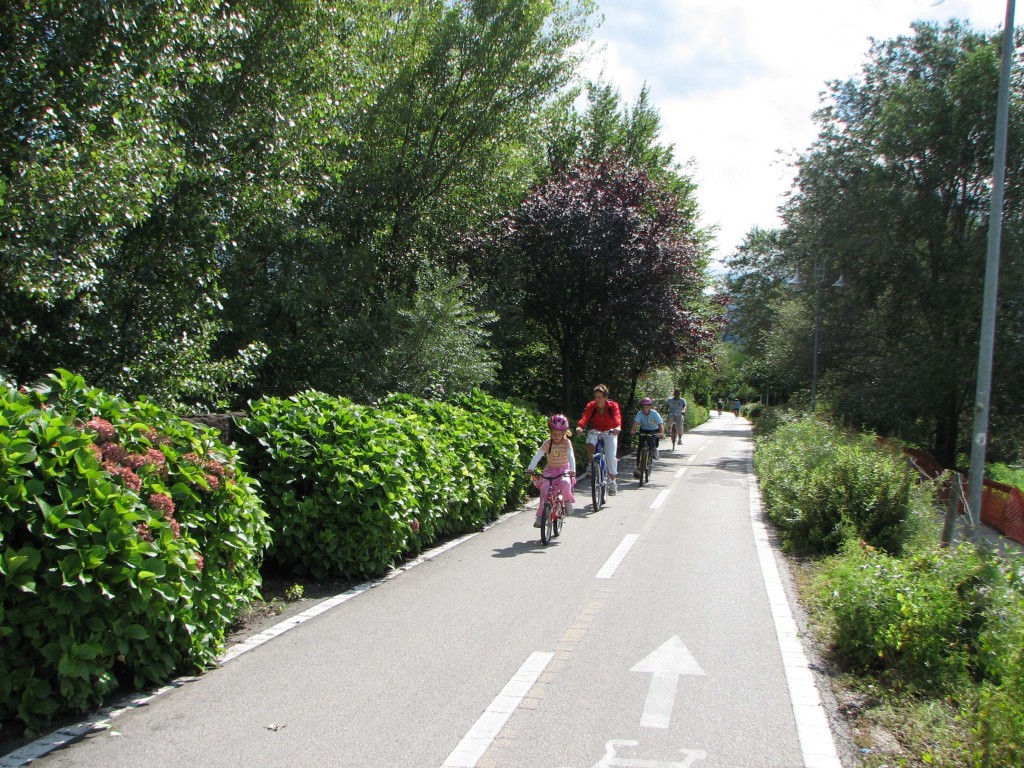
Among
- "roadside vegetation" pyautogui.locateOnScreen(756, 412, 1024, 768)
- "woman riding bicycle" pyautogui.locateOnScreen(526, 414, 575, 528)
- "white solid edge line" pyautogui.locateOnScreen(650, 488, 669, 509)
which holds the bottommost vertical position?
"white solid edge line" pyautogui.locateOnScreen(650, 488, 669, 509)

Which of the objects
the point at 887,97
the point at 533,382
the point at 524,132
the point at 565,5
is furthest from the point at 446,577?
the point at 887,97

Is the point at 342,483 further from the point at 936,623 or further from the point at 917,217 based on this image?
the point at 917,217

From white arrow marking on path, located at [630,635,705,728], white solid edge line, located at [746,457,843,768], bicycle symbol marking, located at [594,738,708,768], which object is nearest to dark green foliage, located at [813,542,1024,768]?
white solid edge line, located at [746,457,843,768]

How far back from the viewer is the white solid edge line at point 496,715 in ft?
13.4

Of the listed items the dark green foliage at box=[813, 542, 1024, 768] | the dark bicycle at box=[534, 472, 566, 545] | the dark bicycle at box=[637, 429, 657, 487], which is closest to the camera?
the dark green foliage at box=[813, 542, 1024, 768]

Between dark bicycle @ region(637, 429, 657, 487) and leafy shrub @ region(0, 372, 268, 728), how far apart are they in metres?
Result: 12.9

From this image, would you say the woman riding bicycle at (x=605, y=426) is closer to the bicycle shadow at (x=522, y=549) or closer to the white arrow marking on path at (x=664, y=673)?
the bicycle shadow at (x=522, y=549)

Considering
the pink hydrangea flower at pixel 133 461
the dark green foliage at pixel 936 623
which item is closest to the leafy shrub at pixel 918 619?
the dark green foliage at pixel 936 623

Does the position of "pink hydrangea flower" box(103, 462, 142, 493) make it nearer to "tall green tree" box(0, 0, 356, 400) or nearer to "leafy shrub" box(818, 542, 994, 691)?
"tall green tree" box(0, 0, 356, 400)

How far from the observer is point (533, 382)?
83.6 ft

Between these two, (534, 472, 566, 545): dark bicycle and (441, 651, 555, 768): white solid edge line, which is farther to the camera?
(534, 472, 566, 545): dark bicycle

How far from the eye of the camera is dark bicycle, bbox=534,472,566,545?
10.2 m

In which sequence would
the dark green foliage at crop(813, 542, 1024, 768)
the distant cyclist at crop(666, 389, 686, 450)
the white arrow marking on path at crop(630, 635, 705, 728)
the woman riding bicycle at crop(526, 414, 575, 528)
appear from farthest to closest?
1. the distant cyclist at crop(666, 389, 686, 450)
2. the woman riding bicycle at crop(526, 414, 575, 528)
3. the dark green foliage at crop(813, 542, 1024, 768)
4. the white arrow marking on path at crop(630, 635, 705, 728)

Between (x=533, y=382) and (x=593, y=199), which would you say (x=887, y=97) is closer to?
(x=593, y=199)
